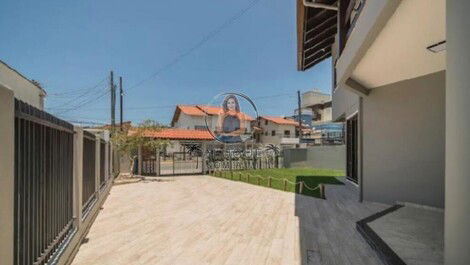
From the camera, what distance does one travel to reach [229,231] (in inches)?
251

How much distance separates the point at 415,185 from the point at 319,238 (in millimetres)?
3835

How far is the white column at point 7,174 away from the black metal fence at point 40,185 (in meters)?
0.19

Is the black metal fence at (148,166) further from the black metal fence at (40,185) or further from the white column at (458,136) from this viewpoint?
the white column at (458,136)

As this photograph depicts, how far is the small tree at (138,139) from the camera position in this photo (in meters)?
17.1

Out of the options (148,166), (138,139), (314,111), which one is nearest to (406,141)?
(138,139)

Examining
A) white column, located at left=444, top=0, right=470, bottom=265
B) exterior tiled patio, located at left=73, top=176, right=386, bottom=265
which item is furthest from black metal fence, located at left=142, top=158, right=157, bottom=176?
white column, located at left=444, top=0, right=470, bottom=265

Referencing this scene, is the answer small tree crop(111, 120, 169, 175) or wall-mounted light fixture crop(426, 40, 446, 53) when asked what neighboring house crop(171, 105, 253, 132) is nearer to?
small tree crop(111, 120, 169, 175)

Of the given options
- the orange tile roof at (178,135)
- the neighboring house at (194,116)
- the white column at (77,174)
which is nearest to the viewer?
the white column at (77,174)

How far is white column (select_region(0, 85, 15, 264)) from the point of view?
228 cm

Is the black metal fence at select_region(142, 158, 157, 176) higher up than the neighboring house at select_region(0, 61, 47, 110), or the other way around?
the neighboring house at select_region(0, 61, 47, 110)

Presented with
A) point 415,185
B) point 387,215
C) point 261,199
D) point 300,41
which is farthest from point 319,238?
point 300,41

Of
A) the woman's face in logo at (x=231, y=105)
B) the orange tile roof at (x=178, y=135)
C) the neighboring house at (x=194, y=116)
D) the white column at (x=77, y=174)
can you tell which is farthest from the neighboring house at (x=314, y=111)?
the white column at (x=77, y=174)

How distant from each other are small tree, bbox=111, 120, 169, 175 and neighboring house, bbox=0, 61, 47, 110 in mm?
4099

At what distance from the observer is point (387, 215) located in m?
7.24
